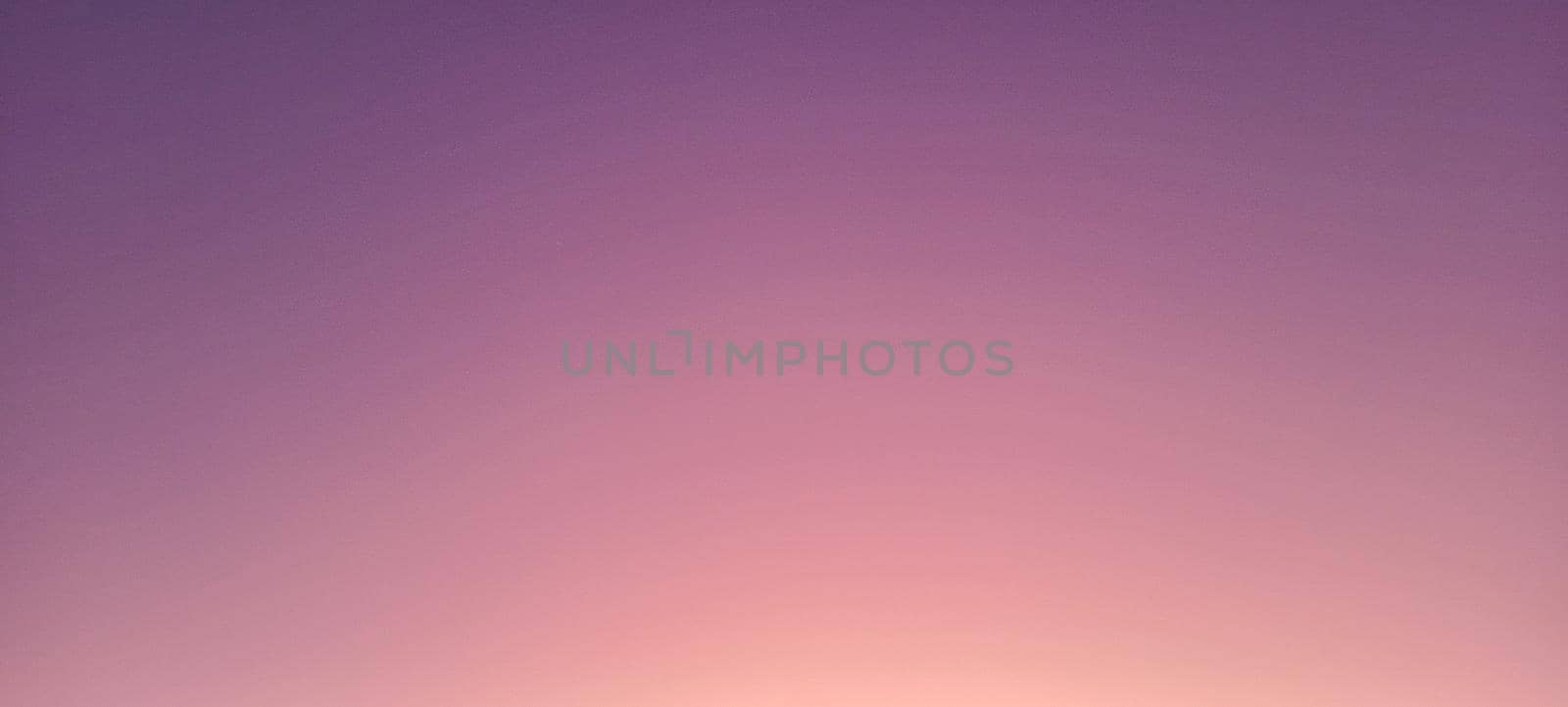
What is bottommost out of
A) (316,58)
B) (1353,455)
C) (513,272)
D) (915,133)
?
(1353,455)

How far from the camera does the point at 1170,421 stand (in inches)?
84.6

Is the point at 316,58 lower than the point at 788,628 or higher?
higher

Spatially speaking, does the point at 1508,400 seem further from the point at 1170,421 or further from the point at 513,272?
the point at 513,272

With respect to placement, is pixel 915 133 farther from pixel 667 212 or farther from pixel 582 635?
pixel 582 635

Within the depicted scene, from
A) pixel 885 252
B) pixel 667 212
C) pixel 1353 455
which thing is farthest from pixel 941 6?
pixel 1353 455

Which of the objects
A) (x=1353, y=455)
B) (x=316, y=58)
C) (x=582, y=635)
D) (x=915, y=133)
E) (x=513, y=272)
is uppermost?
(x=316, y=58)

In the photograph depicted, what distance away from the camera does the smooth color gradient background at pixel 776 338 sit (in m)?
2.14

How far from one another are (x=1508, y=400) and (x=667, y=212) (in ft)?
5.45

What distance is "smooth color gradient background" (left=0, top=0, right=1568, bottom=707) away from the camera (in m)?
2.14

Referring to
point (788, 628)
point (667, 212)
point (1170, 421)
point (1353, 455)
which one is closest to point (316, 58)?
point (667, 212)

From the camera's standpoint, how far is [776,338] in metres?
2.17

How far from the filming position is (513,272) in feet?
7.14

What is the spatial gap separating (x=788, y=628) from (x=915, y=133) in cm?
100

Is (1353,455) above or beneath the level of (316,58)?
beneath
